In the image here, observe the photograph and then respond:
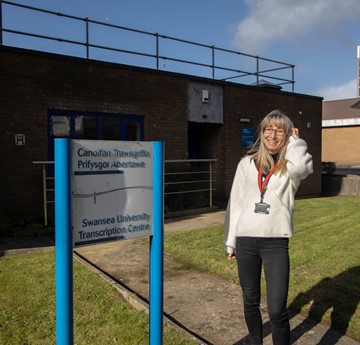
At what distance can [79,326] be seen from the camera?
142 inches

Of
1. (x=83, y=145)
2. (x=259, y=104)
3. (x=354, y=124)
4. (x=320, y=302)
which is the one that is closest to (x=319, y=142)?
(x=259, y=104)

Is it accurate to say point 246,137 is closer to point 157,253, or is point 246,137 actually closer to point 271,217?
point 271,217

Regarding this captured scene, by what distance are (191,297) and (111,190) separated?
7.50 ft

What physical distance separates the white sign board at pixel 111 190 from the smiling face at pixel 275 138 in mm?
783

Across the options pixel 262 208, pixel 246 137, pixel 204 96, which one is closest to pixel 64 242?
pixel 262 208

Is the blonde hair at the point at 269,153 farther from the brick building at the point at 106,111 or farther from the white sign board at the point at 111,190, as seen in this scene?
the brick building at the point at 106,111

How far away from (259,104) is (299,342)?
1053cm

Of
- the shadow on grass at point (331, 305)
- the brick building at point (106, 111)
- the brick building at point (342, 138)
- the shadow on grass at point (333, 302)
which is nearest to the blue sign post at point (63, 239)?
the shadow on grass at point (331, 305)

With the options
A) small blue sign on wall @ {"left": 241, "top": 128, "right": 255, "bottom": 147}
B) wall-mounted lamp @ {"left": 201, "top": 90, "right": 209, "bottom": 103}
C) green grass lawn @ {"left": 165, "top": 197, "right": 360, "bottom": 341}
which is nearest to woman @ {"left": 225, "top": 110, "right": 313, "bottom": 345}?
green grass lawn @ {"left": 165, "top": 197, "right": 360, "bottom": 341}

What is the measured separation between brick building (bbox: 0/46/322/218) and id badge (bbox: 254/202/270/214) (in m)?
6.53

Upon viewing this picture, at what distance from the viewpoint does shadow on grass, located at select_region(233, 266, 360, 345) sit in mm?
3525

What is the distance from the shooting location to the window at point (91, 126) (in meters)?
8.83

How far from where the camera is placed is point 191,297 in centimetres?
439

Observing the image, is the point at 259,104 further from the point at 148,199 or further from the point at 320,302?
the point at 148,199
